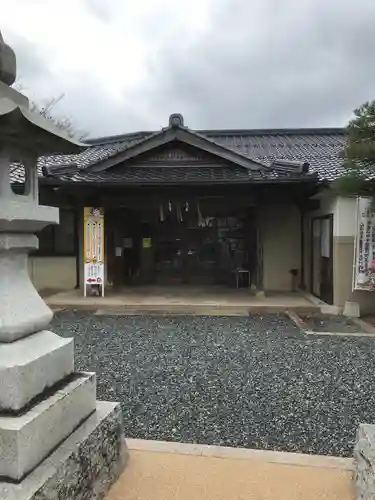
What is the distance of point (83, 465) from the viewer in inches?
93.1

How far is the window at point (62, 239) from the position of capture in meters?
11.6

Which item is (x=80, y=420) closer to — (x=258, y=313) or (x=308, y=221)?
(x=258, y=313)

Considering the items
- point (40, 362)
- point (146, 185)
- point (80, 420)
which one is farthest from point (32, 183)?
point (146, 185)

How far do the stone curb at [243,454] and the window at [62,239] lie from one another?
29.4 ft

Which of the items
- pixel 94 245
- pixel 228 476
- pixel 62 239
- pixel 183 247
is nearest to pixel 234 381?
pixel 228 476

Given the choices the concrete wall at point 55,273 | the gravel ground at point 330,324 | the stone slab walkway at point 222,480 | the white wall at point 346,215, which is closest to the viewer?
the stone slab walkway at point 222,480

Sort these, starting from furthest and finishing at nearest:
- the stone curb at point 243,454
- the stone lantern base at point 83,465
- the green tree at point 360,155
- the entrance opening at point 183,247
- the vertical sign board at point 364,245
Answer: the entrance opening at point 183,247 → the vertical sign board at point 364,245 → the green tree at point 360,155 → the stone curb at point 243,454 → the stone lantern base at point 83,465

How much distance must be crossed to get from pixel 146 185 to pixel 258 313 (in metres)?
3.73

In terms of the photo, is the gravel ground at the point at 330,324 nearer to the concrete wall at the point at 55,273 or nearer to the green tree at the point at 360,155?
the green tree at the point at 360,155

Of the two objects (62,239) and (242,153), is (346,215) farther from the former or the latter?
(62,239)

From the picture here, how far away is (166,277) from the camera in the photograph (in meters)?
12.4

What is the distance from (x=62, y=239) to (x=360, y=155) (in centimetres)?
811

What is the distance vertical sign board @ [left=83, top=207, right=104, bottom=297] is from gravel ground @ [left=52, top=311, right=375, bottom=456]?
7.84 feet

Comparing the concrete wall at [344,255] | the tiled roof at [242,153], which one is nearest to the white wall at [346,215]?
the concrete wall at [344,255]
